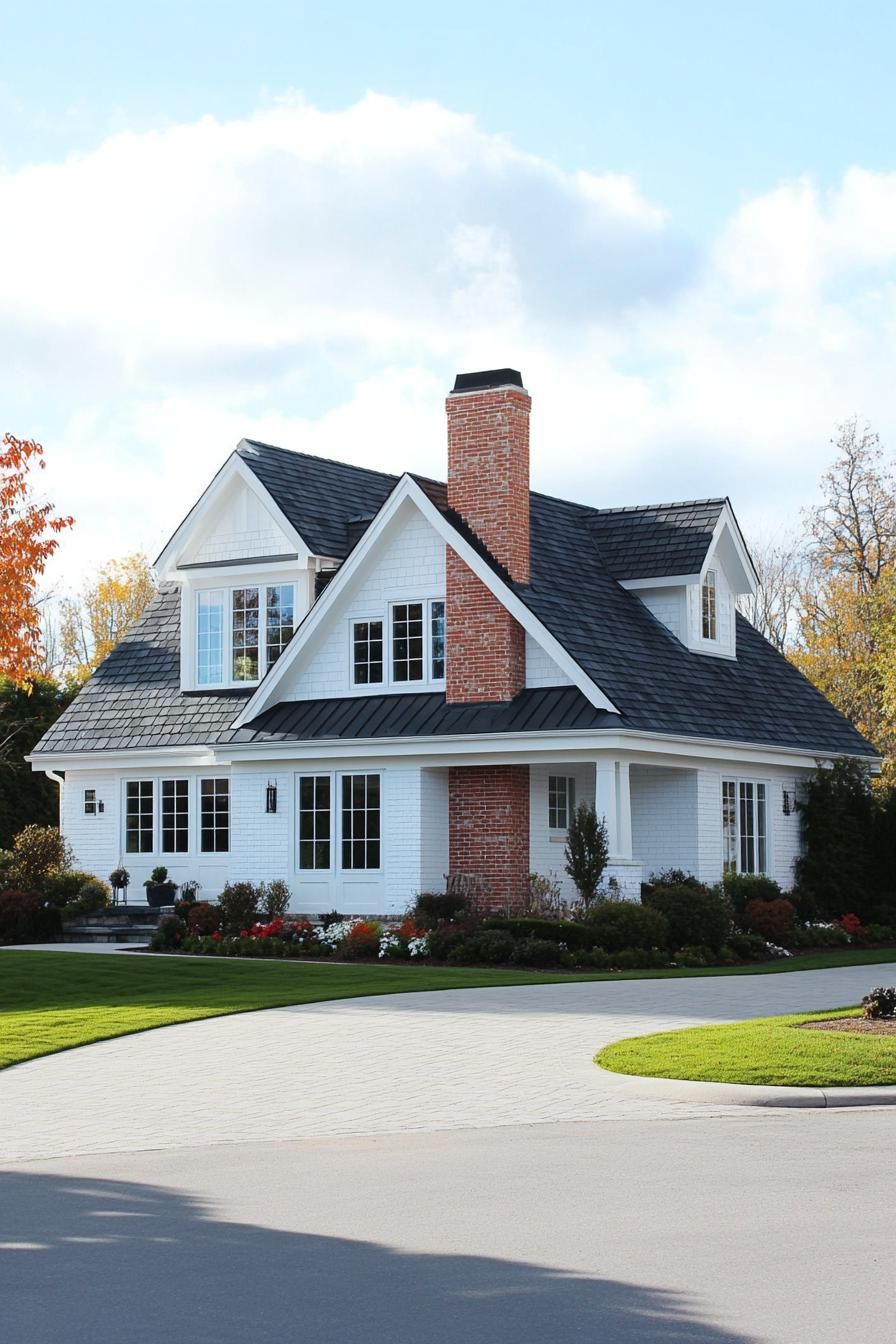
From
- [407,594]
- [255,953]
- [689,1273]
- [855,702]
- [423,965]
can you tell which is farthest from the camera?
[855,702]

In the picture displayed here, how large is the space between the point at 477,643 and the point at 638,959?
21.4 ft

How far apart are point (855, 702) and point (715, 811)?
75.4ft

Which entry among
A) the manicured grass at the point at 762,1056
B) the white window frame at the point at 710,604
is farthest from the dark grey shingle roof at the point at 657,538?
the manicured grass at the point at 762,1056

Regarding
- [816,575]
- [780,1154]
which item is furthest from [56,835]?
[816,575]

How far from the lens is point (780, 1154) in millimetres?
10375

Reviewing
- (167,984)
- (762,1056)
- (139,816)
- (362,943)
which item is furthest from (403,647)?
(762,1056)

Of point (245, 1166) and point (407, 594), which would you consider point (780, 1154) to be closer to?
point (245, 1166)

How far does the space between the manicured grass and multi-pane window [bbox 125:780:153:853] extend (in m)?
19.1

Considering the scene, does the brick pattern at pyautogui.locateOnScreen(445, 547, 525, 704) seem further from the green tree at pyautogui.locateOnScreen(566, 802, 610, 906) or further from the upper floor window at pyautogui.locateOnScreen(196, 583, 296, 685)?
the upper floor window at pyautogui.locateOnScreen(196, 583, 296, 685)

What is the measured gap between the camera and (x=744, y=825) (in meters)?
31.3

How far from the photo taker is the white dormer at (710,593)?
105 ft

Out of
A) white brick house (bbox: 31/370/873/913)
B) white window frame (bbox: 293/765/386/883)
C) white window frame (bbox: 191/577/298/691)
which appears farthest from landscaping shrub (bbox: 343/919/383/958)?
white window frame (bbox: 191/577/298/691)

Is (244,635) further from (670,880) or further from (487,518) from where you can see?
(670,880)

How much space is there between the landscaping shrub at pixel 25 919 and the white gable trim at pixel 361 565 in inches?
181
